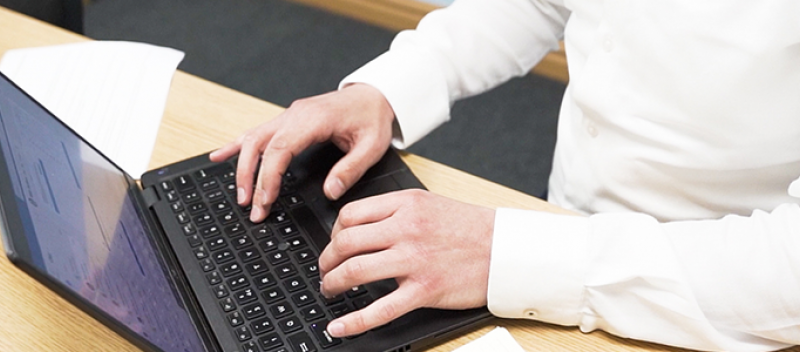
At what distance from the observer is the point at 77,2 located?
129 cm

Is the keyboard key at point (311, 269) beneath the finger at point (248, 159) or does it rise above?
beneath

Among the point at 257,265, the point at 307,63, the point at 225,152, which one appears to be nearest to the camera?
the point at 257,265

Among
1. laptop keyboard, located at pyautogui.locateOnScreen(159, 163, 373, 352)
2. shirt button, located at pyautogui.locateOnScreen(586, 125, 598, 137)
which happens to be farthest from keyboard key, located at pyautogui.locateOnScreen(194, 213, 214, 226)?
shirt button, located at pyautogui.locateOnScreen(586, 125, 598, 137)

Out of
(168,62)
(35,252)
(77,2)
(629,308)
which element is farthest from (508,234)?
(77,2)

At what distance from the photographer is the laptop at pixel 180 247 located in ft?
1.67

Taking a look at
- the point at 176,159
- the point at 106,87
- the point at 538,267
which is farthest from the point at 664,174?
the point at 106,87

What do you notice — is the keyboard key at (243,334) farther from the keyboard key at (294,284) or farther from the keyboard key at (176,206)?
the keyboard key at (176,206)

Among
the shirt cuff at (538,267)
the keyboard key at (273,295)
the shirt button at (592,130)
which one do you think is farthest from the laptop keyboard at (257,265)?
the shirt button at (592,130)

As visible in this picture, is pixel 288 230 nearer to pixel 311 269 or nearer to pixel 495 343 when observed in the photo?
pixel 311 269

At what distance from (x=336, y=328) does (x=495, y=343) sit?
135mm

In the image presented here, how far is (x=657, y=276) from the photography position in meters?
0.60

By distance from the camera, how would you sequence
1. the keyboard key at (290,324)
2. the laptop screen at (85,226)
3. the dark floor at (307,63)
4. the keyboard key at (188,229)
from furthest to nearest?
the dark floor at (307,63) → the keyboard key at (188,229) → the keyboard key at (290,324) → the laptop screen at (85,226)

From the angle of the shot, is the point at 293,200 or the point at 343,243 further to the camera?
the point at 293,200

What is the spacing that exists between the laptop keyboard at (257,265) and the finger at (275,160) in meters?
0.02
